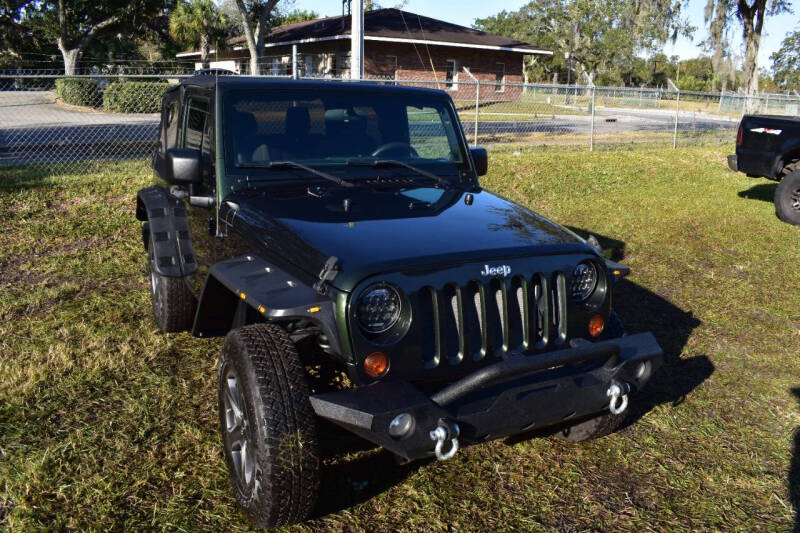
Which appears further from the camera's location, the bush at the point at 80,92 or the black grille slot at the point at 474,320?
the bush at the point at 80,92

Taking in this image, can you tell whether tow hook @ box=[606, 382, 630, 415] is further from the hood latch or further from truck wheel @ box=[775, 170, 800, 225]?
truck wheel @ box=[775, 170, 800, 225]

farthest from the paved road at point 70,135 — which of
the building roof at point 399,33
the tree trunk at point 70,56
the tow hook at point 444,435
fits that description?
the tree trunk at point 70,56

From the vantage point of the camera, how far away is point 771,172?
33.4ft

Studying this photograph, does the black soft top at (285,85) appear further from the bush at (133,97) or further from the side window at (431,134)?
the bush at (133,97)

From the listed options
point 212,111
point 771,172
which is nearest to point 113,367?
point 212,111

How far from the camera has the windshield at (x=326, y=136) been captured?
3850mm

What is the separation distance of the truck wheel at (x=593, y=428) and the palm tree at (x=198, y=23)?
34.6 meters

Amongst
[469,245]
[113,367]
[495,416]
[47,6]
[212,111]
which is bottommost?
[113,367]

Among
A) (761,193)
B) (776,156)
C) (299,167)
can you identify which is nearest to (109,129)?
(299,167)

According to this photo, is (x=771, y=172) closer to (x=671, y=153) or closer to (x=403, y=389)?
(x=671, y=153)

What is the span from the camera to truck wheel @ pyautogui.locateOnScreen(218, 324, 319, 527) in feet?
8.65

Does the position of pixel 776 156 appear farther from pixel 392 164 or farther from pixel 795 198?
pixel 392 164

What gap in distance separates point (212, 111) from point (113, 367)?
1.86m

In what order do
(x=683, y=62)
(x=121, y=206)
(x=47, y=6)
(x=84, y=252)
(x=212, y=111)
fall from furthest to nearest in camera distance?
(x=683, y=62)
(x=47, y=6)
(x=121, y=206)
(x=84, y=252)
(x=212, y=111)
